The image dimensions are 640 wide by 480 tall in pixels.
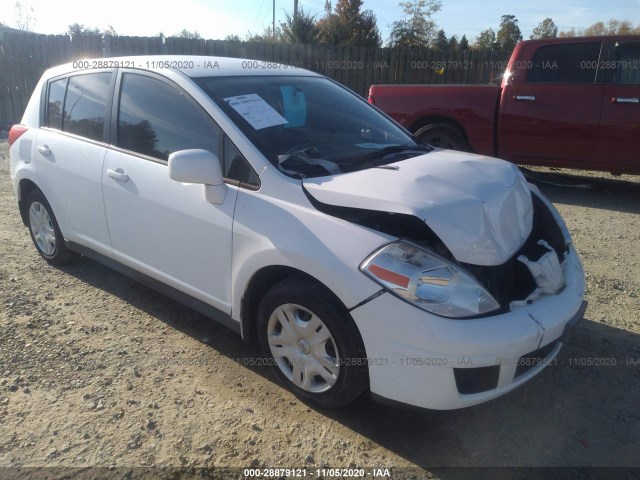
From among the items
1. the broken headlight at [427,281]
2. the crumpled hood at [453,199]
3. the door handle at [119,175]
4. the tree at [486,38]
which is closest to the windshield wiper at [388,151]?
the crumpled hood at [453,199]

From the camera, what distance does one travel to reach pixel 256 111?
305 centimetres

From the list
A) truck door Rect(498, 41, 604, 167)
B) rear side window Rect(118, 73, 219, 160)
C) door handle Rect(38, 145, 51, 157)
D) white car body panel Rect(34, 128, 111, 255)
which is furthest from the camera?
truck door Rect(498, 41, 604, 167)

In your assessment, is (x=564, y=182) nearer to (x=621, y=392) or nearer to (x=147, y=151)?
(x=621, y=392)

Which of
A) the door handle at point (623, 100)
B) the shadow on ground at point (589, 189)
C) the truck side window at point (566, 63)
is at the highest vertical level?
the truck side window at point (566, 63)

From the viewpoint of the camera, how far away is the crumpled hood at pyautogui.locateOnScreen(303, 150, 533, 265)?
94.1 inches

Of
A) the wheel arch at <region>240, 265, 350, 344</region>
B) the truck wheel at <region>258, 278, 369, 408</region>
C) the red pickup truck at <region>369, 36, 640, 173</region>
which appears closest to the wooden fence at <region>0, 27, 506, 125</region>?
the red pickup truck at <region>369, 36, 640, 173</region>


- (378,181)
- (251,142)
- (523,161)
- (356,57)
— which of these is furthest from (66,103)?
(356,57)

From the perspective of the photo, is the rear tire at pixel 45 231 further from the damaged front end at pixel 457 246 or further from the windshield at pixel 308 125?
the damaged front end at pixel 457 246

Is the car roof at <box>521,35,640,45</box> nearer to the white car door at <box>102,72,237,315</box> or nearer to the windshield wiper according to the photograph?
the windshield wiper

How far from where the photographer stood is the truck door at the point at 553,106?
21.6 feet

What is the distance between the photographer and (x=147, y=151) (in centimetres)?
333

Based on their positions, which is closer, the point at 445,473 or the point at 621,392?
the point at 445,473

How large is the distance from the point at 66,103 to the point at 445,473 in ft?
12.2

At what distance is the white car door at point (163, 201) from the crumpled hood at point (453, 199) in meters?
0.67
